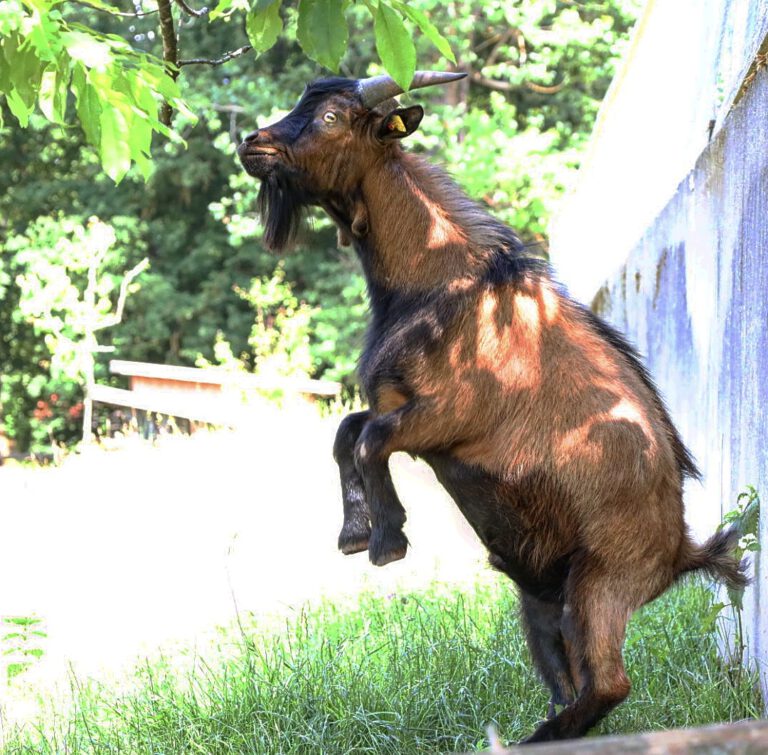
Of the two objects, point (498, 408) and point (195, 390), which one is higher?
point (195, 390)

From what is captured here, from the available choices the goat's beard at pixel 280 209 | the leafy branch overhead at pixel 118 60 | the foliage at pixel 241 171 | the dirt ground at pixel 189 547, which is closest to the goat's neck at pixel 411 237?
the goat's beard at pixel 280 209

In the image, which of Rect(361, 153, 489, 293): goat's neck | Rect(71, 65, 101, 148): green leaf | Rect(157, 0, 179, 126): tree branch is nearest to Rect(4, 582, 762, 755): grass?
Rect(361, 153, 489, 293): goat's neck

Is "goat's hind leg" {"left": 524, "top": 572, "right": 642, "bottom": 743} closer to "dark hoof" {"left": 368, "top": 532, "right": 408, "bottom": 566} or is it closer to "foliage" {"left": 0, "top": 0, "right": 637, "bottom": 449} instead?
"dark hoof" {"left": 368, "top": 532, "right": 408, "bottom": 566}

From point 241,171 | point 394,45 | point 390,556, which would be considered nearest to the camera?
point 394,45

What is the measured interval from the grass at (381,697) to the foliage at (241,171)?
12.4 metres

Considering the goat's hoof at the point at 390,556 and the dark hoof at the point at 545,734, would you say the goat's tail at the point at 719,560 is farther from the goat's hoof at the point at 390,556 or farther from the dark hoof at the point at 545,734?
the goat's hoof at the point at 390,556

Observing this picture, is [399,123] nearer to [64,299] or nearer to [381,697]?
[381,697]

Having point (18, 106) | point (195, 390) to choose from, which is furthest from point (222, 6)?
point (195, 390)

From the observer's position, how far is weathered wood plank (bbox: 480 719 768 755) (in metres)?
1.12

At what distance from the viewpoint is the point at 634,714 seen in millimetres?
3920

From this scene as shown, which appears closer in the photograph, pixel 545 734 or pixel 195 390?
pixel 545 734

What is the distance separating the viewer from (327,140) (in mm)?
3604

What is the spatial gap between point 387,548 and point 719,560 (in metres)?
1.10

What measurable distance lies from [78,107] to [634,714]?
2.65 metres
